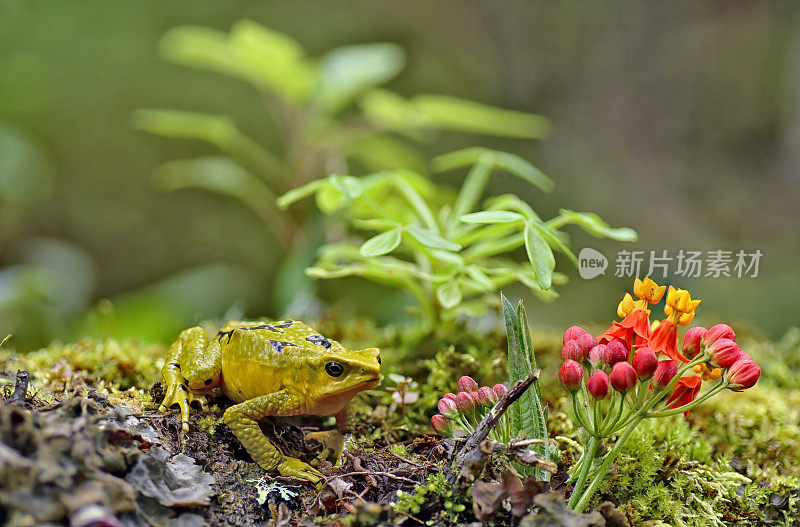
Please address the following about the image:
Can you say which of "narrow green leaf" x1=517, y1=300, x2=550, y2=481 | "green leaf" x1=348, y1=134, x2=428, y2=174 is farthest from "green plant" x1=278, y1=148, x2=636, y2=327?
"green leaf" x1=348, y1=134, x2=428, y2=174

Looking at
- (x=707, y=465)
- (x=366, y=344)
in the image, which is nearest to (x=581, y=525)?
(x=707, y=465)

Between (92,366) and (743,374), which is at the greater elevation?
(743,374)

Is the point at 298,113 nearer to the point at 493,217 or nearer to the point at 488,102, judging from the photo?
the point at 493,217

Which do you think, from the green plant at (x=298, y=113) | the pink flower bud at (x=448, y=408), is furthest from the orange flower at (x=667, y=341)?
the green plant at (x=298, y=113)

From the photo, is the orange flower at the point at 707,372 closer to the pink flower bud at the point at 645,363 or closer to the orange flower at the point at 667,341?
the orange flower at the point at 667,341

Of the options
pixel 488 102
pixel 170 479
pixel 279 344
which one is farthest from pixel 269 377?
pixel 488 102

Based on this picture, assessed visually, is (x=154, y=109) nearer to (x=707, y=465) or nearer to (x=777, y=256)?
(x=707, y=465)

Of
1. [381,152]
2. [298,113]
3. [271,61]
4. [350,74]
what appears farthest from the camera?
[381,152]
